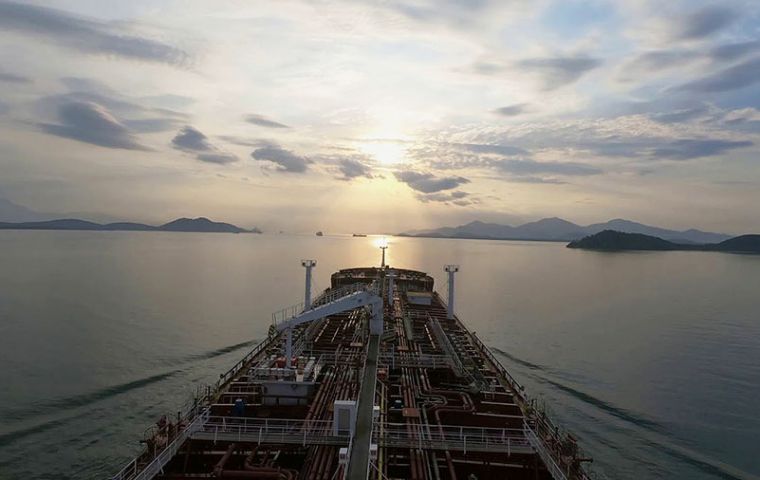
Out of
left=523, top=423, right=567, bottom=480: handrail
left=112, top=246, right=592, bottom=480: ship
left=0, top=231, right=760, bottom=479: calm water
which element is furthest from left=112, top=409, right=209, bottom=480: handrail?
left=523, top=423, right=567, bottom=480: handrail

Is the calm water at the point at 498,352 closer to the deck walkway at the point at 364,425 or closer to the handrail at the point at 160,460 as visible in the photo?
the handrail at the point at 160,460

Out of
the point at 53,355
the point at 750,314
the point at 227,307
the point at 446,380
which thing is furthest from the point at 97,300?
the point at 750,314

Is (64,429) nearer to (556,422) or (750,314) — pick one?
(556,422)

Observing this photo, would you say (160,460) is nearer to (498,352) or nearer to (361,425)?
(361,425)

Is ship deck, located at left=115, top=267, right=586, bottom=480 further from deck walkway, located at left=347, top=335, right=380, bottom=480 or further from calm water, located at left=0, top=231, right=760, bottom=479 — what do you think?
calm water, located at left=0, top=231, right=760, bottom=479

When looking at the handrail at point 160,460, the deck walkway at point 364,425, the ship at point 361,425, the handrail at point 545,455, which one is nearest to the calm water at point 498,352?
the ship at point 361,425

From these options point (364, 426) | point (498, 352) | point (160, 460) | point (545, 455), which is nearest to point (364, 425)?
point (364, 426)
